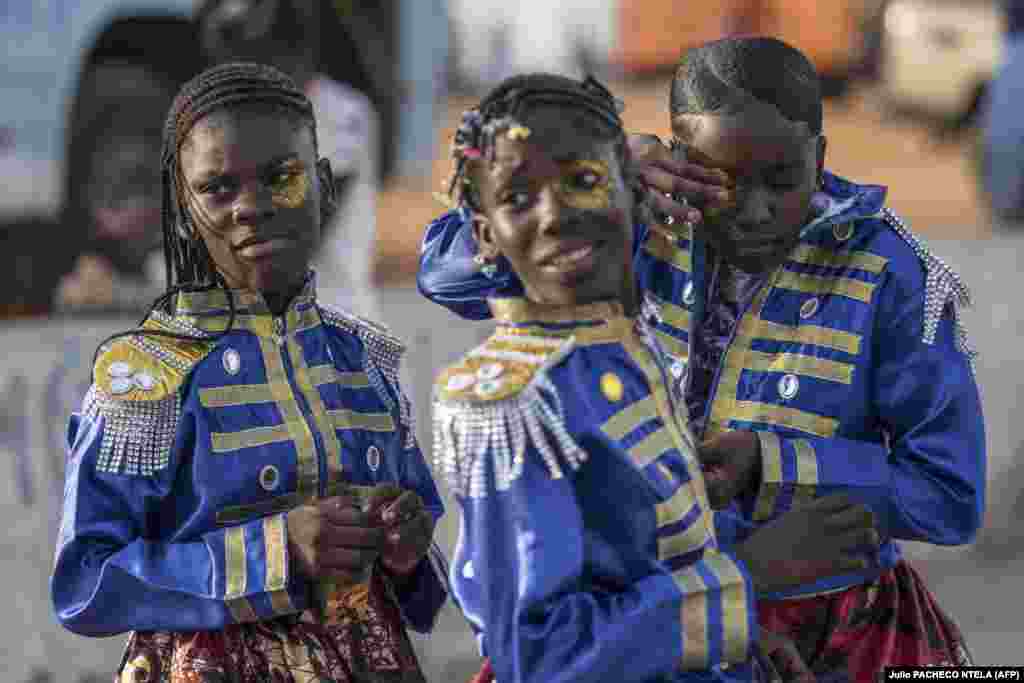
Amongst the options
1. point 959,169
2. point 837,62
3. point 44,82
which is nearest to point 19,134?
point 44,82

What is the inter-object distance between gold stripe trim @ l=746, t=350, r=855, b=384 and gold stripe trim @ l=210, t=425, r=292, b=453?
830 millimetres

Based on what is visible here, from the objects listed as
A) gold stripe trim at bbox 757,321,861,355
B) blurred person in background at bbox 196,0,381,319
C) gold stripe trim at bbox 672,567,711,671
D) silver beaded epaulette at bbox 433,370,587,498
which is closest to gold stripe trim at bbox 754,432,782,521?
gold stripe trim at bbox 757,321,861,355

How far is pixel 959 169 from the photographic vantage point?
8391mm

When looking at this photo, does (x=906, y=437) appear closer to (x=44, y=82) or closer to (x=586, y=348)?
(x=586, y=348)

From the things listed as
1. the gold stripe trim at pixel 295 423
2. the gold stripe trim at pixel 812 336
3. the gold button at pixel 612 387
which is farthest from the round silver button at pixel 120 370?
the gold stripe trim at pixel 812 336

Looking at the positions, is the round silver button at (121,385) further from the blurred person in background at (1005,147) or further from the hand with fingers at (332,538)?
the blurred person in background at (1005,147)

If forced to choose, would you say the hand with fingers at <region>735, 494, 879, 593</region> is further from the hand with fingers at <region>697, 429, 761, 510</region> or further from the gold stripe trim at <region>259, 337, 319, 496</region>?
the gold stripe trim at <region>259, 337, 319, 496</region>

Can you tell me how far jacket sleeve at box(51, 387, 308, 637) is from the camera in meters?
2.98

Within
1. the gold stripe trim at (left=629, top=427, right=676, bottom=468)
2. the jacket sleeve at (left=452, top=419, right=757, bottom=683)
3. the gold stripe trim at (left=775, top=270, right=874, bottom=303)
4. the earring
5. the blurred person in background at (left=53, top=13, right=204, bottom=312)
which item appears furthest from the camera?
the blurred person in background at (left=53, top=13, right=204, bottom=312)

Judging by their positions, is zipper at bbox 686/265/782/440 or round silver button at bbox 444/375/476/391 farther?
zipper at bbox 686/265/782/440

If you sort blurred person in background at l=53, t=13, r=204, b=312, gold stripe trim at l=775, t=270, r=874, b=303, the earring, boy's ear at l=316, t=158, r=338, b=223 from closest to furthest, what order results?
the earring → gold stripe trim at l=775, t=270, r=874, b=303 → boy's ear at l=316, t=158, r=338, b=223 → blurred person in background at l=53, t=13, r=204, b=312

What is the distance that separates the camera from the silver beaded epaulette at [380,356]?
3361 millimetres

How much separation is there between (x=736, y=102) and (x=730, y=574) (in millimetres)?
872

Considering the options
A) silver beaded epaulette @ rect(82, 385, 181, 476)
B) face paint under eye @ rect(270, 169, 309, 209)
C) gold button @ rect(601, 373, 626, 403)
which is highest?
face paint under eye @ rect(270, 169, 309, 209)
